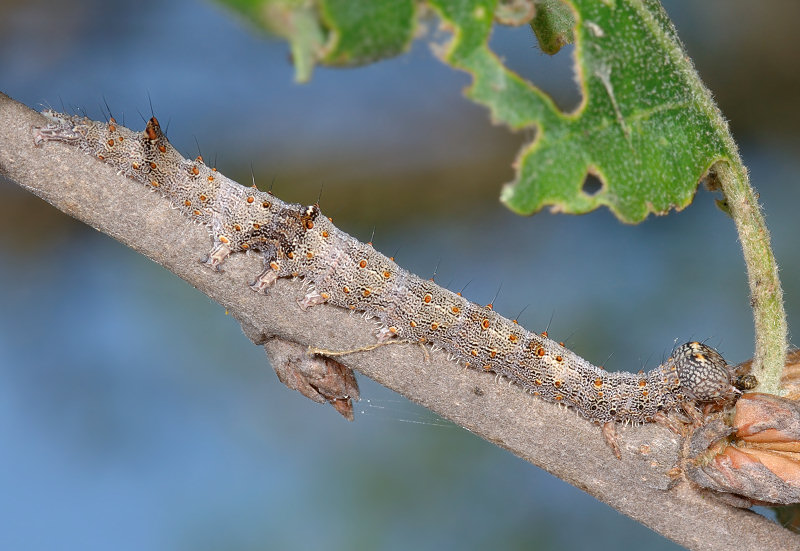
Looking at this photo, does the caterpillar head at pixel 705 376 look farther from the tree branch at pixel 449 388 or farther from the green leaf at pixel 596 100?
the green leaf at pixel 596 100

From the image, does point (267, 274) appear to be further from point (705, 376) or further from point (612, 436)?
point (705, 376)

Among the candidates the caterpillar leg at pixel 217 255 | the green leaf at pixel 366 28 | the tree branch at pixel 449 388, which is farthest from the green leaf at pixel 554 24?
the caterpillar leg at pixel 217 255

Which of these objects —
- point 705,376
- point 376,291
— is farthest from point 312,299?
point 705,376

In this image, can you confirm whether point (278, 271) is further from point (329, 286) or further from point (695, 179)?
point (695, 179)

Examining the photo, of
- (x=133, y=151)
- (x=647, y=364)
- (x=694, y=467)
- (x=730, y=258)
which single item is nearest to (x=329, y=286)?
(x=133, y=151)

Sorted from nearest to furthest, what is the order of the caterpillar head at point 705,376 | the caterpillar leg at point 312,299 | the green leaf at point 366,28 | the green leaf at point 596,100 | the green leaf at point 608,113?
the green leaf at point 366,28 < the green leaf at point 596,100 < the green leaf at point 608,113 < the caterpillar leg at point 312,299 < the caterpillar head at point 705,376

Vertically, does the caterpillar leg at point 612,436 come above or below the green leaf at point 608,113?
below

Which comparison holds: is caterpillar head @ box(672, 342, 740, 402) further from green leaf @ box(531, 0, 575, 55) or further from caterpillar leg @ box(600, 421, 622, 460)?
green leaf @ box(531, 0, 575, 55)
